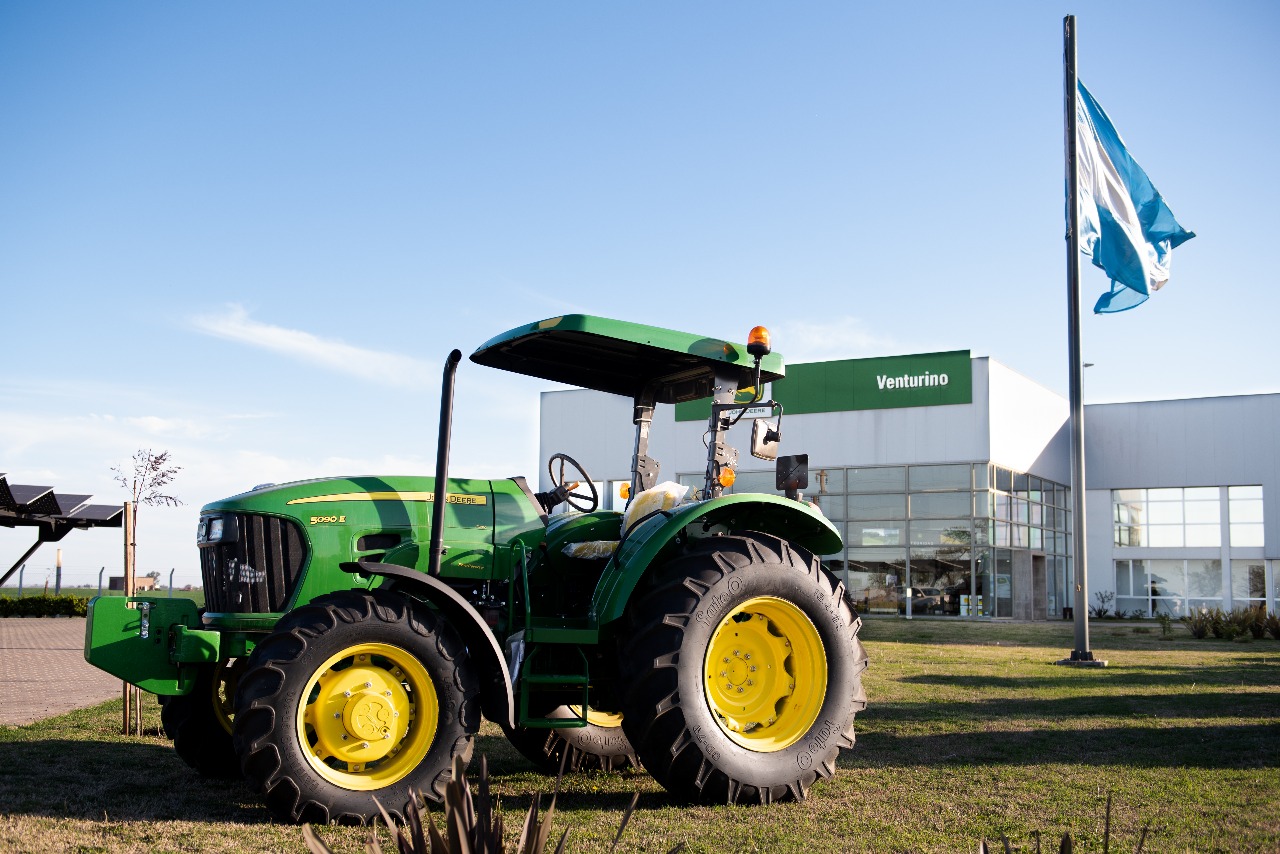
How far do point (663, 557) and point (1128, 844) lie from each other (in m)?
2.49

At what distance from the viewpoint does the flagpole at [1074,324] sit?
16.9 m

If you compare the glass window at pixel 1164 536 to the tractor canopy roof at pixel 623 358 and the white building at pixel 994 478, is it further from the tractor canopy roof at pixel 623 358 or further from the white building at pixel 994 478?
the tractor canopy roof at pixel 623 358

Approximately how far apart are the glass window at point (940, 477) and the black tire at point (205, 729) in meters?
26.9

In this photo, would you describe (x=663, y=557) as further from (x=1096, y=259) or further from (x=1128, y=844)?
(x=1096, y=259)

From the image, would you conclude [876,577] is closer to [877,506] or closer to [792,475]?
[877,506]

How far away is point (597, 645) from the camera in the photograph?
19.0ft

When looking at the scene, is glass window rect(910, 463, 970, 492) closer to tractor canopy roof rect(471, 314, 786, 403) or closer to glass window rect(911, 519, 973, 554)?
glass window rect(911, 519, 973, 554)

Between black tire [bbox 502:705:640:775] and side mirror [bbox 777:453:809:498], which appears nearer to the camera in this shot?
side mirror [bbox 777:453:809:498]

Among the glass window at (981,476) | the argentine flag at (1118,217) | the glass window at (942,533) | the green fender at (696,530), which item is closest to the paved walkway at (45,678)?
the green fender at (696,530)

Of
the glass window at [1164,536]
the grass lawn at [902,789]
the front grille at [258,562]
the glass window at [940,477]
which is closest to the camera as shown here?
the grass lawn at [902,789]

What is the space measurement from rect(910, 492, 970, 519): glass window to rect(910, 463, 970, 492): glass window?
0.72 feet

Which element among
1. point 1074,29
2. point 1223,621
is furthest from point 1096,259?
point 1223,621

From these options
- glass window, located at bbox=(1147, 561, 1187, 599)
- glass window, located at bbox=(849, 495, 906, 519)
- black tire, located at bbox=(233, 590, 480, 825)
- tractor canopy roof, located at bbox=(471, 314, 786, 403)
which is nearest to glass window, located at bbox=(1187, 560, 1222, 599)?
glass window, located at bbox=(1147, 561, 1187, 599)

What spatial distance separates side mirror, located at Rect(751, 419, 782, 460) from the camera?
6082mm
